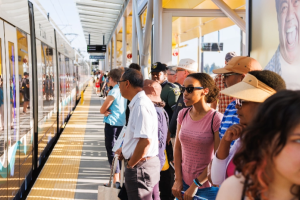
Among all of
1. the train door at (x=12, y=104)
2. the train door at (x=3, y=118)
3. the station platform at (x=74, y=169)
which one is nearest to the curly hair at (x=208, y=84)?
the train door at (x=3, y=118)

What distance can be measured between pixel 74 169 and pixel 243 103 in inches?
191

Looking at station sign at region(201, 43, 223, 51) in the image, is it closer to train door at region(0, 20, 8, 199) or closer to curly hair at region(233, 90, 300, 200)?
train door at region(0, 20, 8, 199)

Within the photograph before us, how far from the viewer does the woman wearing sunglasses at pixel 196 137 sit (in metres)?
2.60

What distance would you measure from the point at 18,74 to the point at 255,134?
138 inches

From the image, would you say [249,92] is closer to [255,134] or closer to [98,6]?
[255,134]

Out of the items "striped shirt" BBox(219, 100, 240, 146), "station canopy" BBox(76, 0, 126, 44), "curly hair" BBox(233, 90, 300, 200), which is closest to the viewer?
"curly hair" BBox(233, 90, 300, 200)

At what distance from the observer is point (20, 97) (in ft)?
13.6

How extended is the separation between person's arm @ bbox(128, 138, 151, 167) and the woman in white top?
1682 mm

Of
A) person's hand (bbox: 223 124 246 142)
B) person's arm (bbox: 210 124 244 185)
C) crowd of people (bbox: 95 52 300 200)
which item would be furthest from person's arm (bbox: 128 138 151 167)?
person's hand (bbox: 223 124 246 142)

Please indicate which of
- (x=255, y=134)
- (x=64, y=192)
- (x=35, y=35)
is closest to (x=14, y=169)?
(x=64, y=192)

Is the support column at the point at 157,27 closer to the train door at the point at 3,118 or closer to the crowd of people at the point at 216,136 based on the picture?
the crowd of people at the point at 216,136

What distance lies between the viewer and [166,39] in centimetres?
860

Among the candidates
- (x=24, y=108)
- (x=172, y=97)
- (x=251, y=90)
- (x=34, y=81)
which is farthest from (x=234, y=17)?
(x=251, y=90)

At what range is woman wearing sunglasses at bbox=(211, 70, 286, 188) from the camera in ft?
5.79
